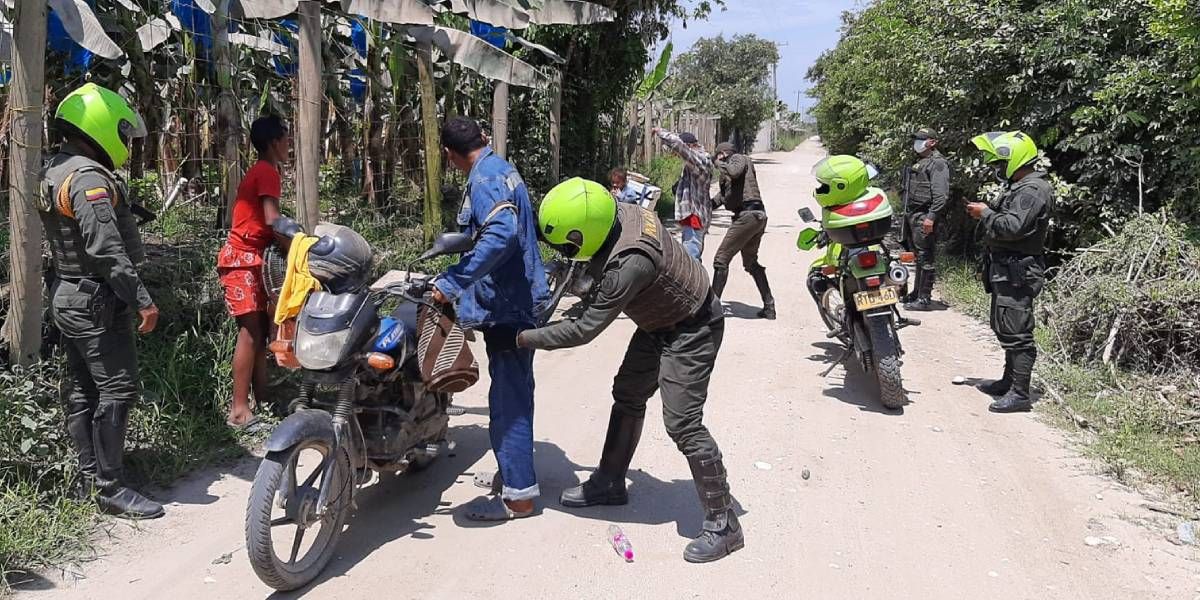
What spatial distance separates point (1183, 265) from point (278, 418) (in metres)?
6.56

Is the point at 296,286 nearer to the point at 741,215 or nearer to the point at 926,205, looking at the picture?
the point at 741,215

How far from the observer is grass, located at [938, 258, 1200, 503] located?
505 centimetres

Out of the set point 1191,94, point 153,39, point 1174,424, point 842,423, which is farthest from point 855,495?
point 153,39

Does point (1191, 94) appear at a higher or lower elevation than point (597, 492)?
higher

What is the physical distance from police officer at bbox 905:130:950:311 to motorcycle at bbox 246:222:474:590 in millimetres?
6591

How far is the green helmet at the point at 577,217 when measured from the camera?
3762 mm

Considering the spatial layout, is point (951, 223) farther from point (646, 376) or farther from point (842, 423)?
point (646, 376)

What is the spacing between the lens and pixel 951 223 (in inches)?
480

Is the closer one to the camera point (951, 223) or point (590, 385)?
point (590, 385)

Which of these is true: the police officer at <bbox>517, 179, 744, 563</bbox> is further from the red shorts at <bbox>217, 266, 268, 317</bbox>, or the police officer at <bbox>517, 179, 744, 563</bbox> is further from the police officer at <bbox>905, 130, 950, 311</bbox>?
the police officer at <bbox>905, 130, 950, 311</bbox>

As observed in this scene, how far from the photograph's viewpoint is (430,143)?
909 cm

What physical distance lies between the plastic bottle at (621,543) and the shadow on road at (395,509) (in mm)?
840

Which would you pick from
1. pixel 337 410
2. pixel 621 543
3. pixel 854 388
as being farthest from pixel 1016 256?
pixel 337 410

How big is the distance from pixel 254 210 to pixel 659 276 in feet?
8.90
